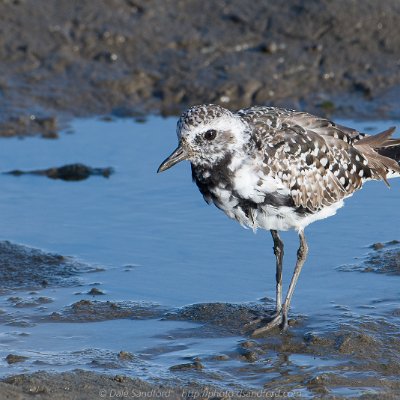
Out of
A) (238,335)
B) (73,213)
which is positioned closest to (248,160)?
(238,335)

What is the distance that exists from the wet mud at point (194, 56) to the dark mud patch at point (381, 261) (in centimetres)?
396

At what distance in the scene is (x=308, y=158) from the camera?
9.39 metres

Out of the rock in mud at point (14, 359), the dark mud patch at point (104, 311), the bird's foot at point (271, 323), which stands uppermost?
the dark mud patch at point (104, 311)

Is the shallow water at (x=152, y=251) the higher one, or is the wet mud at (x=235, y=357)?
the shallow water at (x=152, y=251)

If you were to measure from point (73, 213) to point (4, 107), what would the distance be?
2989mm

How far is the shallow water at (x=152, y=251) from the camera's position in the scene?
8.90 m

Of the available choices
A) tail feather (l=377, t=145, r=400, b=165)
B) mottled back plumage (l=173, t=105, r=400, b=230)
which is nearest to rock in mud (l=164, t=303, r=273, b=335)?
mottled back plumage (l=173, t=105, r=400, b=230)

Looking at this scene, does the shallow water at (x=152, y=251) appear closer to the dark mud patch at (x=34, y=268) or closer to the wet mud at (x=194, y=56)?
the dark mud patch at (x=34, y=268)

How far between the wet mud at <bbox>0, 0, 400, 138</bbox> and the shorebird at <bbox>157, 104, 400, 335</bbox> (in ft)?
16.3

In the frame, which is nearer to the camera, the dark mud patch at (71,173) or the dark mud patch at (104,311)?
the dark mud patch at (104,311)

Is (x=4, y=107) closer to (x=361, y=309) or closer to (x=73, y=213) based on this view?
(x=73, y=213)

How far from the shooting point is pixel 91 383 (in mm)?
7965

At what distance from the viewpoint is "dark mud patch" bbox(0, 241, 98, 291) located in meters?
10.3

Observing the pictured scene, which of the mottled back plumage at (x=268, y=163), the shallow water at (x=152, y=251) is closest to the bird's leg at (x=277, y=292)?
the shallow water at (x=152, y=251)
